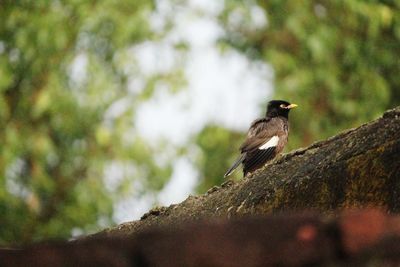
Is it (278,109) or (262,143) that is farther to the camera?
(278,109)

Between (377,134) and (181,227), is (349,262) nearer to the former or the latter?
(181,227)

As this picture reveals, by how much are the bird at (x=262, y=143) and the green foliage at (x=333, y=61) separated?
5.58 m

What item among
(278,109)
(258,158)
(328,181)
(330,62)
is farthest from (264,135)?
(330,62)

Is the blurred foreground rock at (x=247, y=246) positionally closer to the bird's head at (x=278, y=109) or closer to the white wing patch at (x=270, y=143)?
the white wing patch at (x=270, y=143)

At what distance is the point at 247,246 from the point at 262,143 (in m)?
7.94

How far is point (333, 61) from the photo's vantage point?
16938 millimetres

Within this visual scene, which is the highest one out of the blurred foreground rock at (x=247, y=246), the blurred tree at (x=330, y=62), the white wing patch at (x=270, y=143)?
the blurred tree at (x=330, y=62)

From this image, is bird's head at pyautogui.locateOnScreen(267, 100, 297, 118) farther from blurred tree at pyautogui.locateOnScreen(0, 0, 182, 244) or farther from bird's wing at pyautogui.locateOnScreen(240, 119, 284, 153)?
blurred tree at pyautogui.locateOnScreen(0, 0, 182, 244)

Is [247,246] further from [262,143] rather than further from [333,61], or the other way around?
[333,61]

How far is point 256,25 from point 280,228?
54.9 ft

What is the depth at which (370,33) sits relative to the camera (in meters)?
16.3

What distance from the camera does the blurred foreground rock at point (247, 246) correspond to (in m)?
1.51

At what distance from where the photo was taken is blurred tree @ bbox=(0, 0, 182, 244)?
1597cm

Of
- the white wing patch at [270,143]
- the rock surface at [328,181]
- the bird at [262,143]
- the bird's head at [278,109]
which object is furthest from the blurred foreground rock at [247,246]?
the bird's head at [278,109]
